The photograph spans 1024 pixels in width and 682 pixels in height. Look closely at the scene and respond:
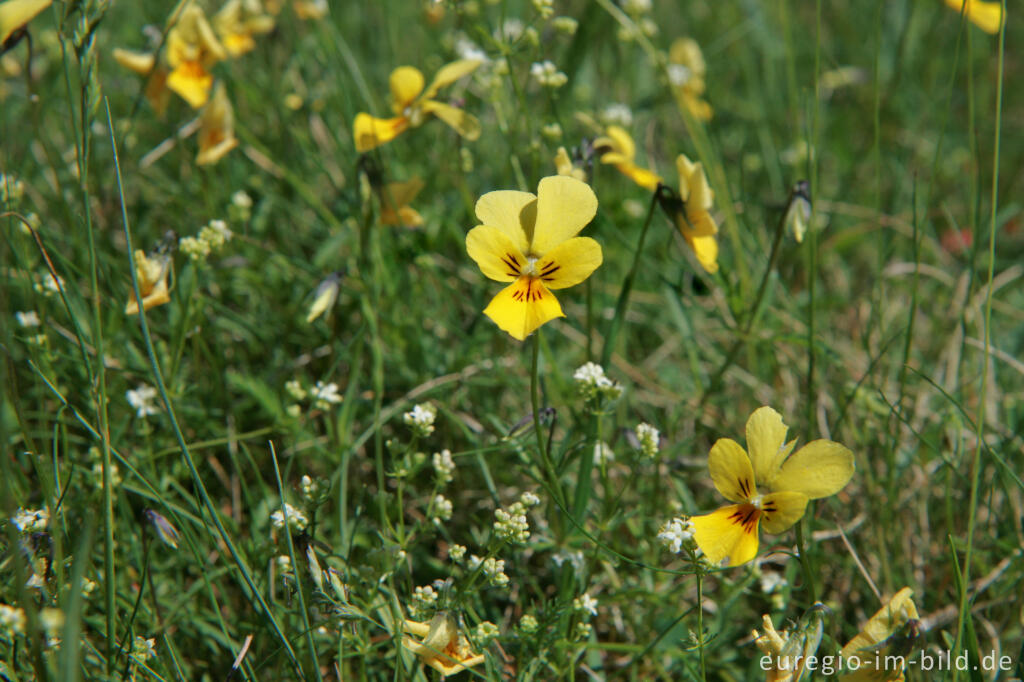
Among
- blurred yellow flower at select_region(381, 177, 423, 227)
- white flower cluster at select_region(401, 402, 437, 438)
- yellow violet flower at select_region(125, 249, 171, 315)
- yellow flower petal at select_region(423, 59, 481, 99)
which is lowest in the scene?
white flower cluster at select_region(401, 402, 437, 438)

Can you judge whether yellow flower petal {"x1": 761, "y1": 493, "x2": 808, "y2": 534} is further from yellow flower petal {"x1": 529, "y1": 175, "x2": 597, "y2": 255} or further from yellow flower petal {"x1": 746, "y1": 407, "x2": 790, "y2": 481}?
yellow flower petal {"x1": 529, "y1": 175, "x2": 597, "y2": 255}

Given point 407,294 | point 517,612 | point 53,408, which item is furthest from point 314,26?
point 517,612

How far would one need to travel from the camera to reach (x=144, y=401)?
7.04 ft

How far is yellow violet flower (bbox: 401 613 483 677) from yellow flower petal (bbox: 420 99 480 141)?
46.6 inches

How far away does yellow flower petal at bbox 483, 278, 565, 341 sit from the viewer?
1.47 m

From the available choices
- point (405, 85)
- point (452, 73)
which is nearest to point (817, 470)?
point (452, 73)

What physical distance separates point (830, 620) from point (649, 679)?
48 cm

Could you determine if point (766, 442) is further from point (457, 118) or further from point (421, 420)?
point (457, 118)

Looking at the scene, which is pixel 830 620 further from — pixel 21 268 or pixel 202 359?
pixel 21 268

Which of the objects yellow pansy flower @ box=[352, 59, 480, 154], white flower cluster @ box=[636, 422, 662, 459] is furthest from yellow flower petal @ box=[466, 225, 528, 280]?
yellow pansy flower @ box=[352, 59, 480, 154]

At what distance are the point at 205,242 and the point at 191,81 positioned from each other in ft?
2.79

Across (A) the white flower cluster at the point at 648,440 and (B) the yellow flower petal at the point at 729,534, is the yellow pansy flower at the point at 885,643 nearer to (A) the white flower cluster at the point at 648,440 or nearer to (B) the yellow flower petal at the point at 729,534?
(B) the yellow flower petal at the point at 729,534

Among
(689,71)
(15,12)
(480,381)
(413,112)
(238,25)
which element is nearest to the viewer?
(15,12)

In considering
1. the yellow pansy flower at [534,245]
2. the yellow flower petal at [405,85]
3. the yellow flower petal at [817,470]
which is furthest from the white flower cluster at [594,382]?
the yellow flower petal at [405,85]
